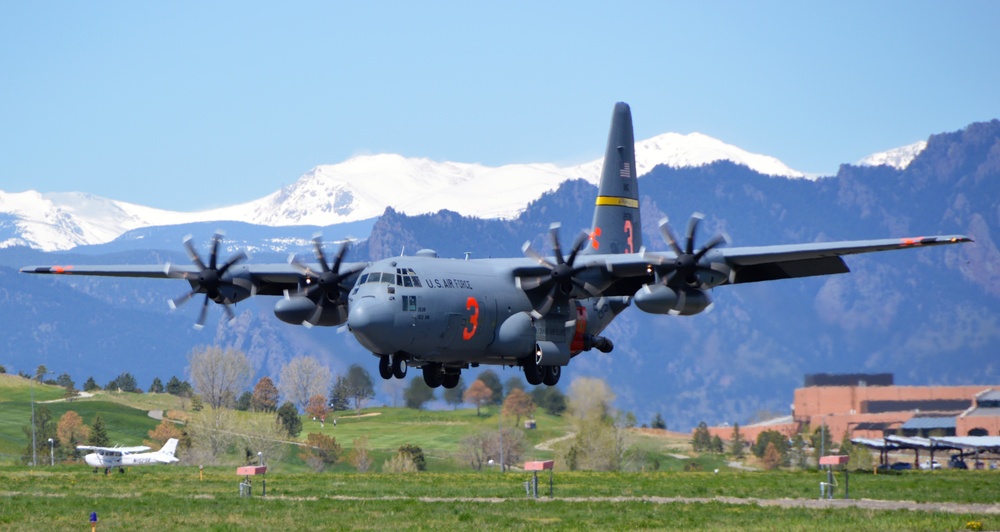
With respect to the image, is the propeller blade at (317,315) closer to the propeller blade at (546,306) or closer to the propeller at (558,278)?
the propeller at (558,278)

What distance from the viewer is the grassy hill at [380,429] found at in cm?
10056

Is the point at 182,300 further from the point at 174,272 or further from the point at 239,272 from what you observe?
the point at 239,272

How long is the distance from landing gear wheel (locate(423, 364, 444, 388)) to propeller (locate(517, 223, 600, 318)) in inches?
185

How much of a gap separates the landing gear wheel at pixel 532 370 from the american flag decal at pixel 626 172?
1195 centimetres

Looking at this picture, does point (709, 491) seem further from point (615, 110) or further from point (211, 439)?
point (211, 439)

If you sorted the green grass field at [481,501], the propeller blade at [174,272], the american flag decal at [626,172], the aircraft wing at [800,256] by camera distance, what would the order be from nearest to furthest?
the green grass field at [481,501] < the aircraft wing at [800,256] < the propeller blade at [174,272] < the american flag decal at [626,172]

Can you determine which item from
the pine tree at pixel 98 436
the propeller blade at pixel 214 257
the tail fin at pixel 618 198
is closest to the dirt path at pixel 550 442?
the pine tree at pixel 98 436

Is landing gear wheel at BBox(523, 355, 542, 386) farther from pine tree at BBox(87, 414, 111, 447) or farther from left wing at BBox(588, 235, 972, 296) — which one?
pine tree at BBox(87, 414, 111, 447)

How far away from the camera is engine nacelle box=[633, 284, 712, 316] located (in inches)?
1754

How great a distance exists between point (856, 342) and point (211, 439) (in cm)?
9524

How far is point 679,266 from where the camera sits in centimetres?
4531

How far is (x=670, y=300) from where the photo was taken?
44.8m

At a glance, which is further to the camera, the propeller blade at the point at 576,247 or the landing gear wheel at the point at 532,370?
the landing gear wheel at the point at 532,370

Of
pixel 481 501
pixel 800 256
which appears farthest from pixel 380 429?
pixel 800 256
